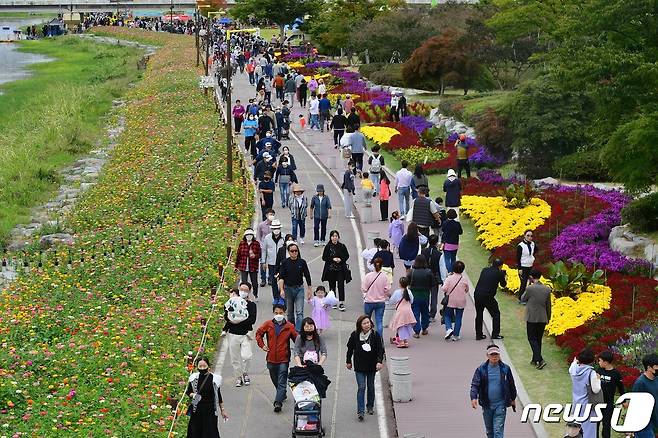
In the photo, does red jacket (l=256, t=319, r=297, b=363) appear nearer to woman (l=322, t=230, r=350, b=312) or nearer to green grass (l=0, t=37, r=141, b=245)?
woman (l=322, t=230, r=350, b=312)

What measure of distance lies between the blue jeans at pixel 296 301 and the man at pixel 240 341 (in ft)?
6.73

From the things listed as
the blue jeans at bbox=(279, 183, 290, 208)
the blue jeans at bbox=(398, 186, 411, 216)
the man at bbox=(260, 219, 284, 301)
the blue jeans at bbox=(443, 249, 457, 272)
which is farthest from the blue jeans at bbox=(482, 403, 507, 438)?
the blue jeans at bbox=(279, 183, 290, 208)

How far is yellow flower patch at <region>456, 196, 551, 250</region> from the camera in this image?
2514 cm

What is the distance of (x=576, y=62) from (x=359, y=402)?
36.2 feet

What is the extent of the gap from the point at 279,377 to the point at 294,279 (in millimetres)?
3279

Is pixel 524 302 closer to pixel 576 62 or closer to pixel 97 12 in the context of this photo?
pixel 576 62

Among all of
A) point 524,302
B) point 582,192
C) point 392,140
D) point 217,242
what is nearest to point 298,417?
point 524,302

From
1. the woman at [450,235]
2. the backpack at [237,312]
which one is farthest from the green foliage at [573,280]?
the backpack at [237,312]

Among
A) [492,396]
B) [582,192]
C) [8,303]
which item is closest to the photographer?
[492,396]

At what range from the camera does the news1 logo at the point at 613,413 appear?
517 inches

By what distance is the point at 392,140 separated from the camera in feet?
129

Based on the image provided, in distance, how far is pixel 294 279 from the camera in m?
18.9

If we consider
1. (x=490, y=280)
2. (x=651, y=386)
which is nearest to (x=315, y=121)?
(x=490, y=280)

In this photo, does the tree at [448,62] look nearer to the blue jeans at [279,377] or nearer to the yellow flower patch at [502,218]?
the yellow flower patch at [502,218]
